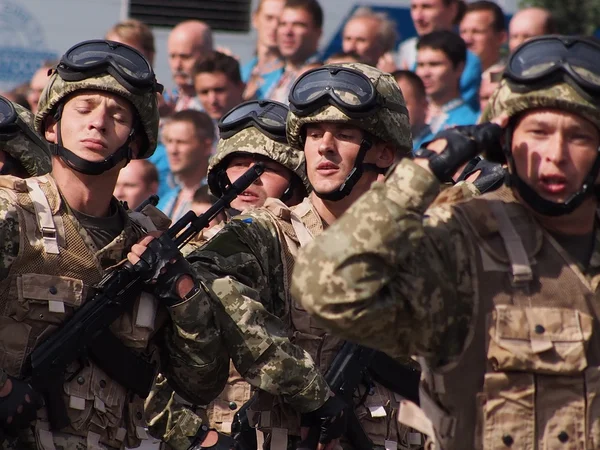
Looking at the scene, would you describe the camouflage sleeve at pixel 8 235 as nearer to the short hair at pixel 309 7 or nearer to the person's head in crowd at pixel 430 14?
the short hair at pixel 309 7

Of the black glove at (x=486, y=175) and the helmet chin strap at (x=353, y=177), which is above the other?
the black glove at (x=486, y=175)

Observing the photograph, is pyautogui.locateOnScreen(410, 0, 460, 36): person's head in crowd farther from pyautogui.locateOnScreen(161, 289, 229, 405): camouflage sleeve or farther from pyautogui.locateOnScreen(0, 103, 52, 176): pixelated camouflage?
pyautogui.locateOnScreen(161, 289, 229, 405): camouflage sleeve

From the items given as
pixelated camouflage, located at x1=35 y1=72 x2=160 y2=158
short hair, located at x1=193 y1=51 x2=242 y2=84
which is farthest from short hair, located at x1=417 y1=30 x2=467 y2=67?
pixelated camouflage, located at x1=35 y1=72 x2=160 y2=158

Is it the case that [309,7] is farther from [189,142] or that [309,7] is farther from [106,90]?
[106,90]

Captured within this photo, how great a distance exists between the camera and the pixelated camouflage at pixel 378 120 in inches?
264

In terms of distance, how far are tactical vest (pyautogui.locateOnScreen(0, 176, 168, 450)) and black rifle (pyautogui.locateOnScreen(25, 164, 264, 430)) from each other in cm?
4

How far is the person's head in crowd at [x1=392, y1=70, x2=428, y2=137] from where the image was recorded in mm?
10539

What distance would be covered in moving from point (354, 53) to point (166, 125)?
1.66 metres

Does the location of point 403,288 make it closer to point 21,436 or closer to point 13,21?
point 21,436

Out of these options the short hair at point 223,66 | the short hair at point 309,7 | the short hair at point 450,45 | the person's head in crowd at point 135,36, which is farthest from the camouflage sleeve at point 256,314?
the person's head in crowd at point 135,36

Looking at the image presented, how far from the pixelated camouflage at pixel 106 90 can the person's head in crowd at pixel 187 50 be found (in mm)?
5987

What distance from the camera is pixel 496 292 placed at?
4.79 metres

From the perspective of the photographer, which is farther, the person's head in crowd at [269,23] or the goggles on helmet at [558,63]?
the person's head in crowd at [269,23]

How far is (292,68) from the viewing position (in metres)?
11.8
